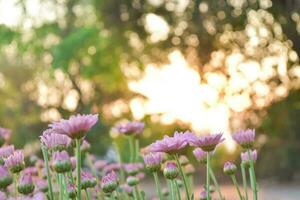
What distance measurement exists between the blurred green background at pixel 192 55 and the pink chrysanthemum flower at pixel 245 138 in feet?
30.9

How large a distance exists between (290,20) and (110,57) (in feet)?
16.5

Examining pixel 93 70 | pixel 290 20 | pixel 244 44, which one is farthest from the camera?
pixel 93 70

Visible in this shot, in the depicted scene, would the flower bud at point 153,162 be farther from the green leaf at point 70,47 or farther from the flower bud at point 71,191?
the green leaf at point 70,47

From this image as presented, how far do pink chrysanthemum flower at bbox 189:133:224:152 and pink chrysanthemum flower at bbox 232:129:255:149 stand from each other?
154mm

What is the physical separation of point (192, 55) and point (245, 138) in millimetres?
11340

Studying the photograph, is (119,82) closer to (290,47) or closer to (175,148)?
(290,47)

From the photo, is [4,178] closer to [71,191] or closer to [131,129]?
[71,191]

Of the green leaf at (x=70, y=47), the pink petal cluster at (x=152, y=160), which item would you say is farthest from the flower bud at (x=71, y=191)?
the green leaf at (x=70, y=47)

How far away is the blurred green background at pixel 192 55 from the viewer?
12.1 m

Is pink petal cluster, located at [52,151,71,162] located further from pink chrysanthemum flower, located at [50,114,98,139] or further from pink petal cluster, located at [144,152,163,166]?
pink petal cluster, located at [144,152,163,166]

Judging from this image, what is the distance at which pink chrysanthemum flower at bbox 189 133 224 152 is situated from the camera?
161cm

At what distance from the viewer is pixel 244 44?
41.1 feet

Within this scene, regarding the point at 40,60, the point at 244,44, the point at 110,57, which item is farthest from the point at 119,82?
the point at 244,44

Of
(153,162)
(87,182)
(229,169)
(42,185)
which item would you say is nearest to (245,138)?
(229,169)
